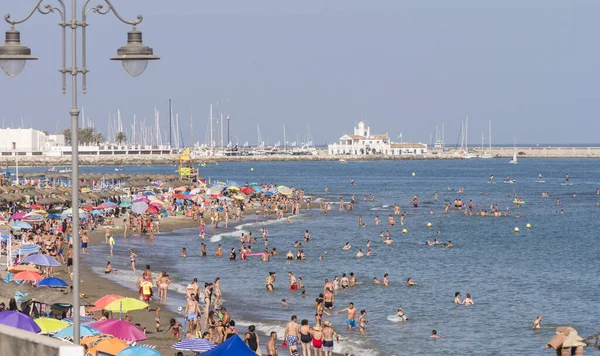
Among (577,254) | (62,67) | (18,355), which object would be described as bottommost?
(577,254)

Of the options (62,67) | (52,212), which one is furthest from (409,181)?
(62,67)

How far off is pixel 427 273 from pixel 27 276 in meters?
20.2

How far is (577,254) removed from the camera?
171 feet

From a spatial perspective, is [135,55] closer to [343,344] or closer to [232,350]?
[232,350]

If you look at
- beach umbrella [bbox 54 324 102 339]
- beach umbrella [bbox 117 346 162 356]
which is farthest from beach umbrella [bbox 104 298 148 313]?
beach umbrella [bbox 117 346 162 356]

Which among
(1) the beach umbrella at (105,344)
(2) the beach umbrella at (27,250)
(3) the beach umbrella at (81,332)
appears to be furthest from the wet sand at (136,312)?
(1) the beach umbrella at (105,344)

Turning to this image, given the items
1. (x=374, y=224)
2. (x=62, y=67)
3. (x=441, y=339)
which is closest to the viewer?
(x=62, y=67)

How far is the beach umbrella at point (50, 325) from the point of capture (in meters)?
19.6

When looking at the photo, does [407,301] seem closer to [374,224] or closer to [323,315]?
[323,315]

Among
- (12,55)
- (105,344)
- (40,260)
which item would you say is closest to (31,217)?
→ (40,260)

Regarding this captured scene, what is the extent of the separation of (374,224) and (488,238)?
9571 mm

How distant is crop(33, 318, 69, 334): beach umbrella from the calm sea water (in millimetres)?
8550

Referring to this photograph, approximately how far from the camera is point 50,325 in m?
19.8

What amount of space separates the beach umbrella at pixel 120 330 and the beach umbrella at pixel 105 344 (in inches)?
21.3
